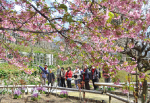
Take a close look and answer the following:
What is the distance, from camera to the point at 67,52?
14.0 feet

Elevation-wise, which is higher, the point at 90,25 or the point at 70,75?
the point at 90,25

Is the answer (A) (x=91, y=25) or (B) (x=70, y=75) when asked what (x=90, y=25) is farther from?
(B) (x=70, y=75)

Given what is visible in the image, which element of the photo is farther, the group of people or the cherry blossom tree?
the group of people

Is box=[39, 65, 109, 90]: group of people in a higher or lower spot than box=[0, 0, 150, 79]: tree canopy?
lower

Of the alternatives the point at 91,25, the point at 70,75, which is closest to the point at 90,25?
the point at 91,25

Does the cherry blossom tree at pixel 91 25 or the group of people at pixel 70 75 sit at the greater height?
the cherry blossom tree at pixel 91 25

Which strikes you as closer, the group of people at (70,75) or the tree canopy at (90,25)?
the tree canopy at (90,25)

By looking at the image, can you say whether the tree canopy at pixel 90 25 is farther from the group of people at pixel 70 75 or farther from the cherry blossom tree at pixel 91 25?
the group of people at pixel 70 75

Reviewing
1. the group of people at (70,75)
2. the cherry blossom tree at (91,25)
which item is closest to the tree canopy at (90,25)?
the cherry blossom tree at (91,25)

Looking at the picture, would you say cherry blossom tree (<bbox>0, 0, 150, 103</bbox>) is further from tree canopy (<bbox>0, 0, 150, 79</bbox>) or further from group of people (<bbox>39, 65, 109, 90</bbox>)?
group of people (<bbox>39, 65, 109, 90</bbox>)

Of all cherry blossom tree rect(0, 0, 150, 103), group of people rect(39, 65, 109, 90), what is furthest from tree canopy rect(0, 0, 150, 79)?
group of people rect(39, 65, 109, 90)

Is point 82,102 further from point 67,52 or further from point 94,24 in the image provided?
point 94,24

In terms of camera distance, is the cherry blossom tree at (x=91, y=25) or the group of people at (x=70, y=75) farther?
the group of people at (x=70, y=75)

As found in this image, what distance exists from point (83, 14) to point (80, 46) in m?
0.80
